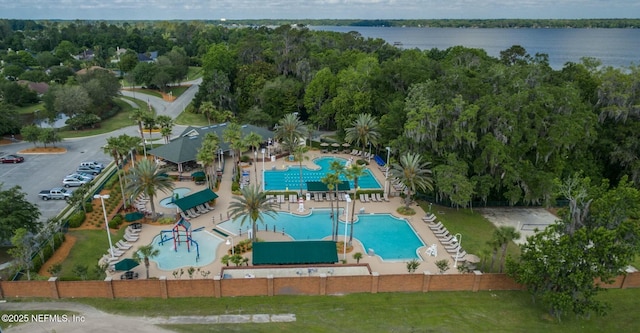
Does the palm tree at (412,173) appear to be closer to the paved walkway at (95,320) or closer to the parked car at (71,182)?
the paved walkway at (95,320)

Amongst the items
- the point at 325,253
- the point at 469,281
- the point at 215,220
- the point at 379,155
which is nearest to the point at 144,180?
the point at 215,220

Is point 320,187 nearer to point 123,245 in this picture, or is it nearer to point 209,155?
point 209,155

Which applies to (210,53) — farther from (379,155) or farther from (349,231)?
(349,231)

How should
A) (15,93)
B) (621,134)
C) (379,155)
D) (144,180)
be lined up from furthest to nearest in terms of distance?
(15,93)
(379,155)
(621,134)
(144,180)

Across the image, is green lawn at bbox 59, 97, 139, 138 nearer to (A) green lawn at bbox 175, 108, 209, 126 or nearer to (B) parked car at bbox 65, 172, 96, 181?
(A) green lawn at bbox 175, 108, 209, 126

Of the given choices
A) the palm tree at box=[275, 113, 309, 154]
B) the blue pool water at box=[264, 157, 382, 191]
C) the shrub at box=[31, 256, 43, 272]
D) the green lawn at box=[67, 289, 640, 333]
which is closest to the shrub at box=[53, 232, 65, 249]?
the shrub at box=[31, 256, 43, 272]

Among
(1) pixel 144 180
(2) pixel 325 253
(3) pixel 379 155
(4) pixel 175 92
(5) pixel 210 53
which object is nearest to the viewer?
(2) pixel 325 253
